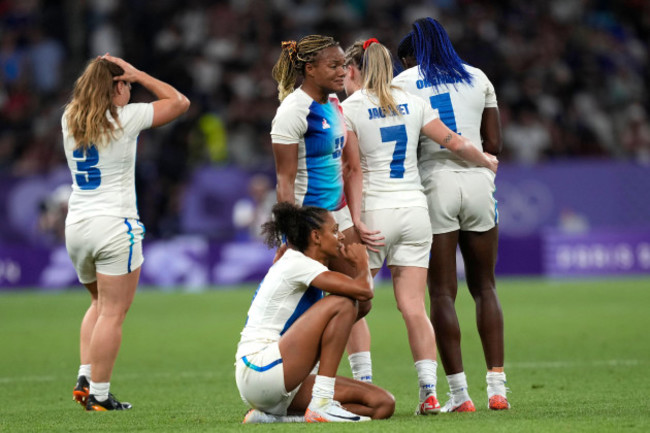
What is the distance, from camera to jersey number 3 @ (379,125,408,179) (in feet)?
21.6

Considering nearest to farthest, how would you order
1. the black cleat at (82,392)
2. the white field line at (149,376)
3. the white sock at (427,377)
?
the white sock at (427,377), the black cleat at (82,392), the white field line at (149,376)

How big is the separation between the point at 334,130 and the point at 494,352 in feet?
5.71

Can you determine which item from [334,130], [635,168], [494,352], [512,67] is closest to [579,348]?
[494,352]

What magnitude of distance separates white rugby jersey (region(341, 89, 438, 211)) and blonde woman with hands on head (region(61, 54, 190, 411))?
137cm

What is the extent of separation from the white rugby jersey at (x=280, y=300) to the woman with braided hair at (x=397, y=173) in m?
0.67

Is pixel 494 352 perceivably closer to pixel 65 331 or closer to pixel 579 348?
pixel 579 348

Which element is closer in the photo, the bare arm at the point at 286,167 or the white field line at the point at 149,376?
the bare arm at the point at 286,167

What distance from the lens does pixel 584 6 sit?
24.8m

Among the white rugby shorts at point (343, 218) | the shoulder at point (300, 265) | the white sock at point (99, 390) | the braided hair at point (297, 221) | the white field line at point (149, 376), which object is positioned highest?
the braided hair at point (297, 221)

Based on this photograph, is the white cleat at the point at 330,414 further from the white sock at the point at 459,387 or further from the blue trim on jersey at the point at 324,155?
the blue trim on jersey at the point at 324,155

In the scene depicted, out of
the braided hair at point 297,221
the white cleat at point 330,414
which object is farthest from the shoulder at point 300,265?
the white cleat at point 330,414

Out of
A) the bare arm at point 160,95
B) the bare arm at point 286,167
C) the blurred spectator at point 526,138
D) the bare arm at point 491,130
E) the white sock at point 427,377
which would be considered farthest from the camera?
the blurred spectator at point 526,138

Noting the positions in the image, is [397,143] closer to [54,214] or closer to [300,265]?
[300,265]

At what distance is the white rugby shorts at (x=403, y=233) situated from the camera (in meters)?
6.57
